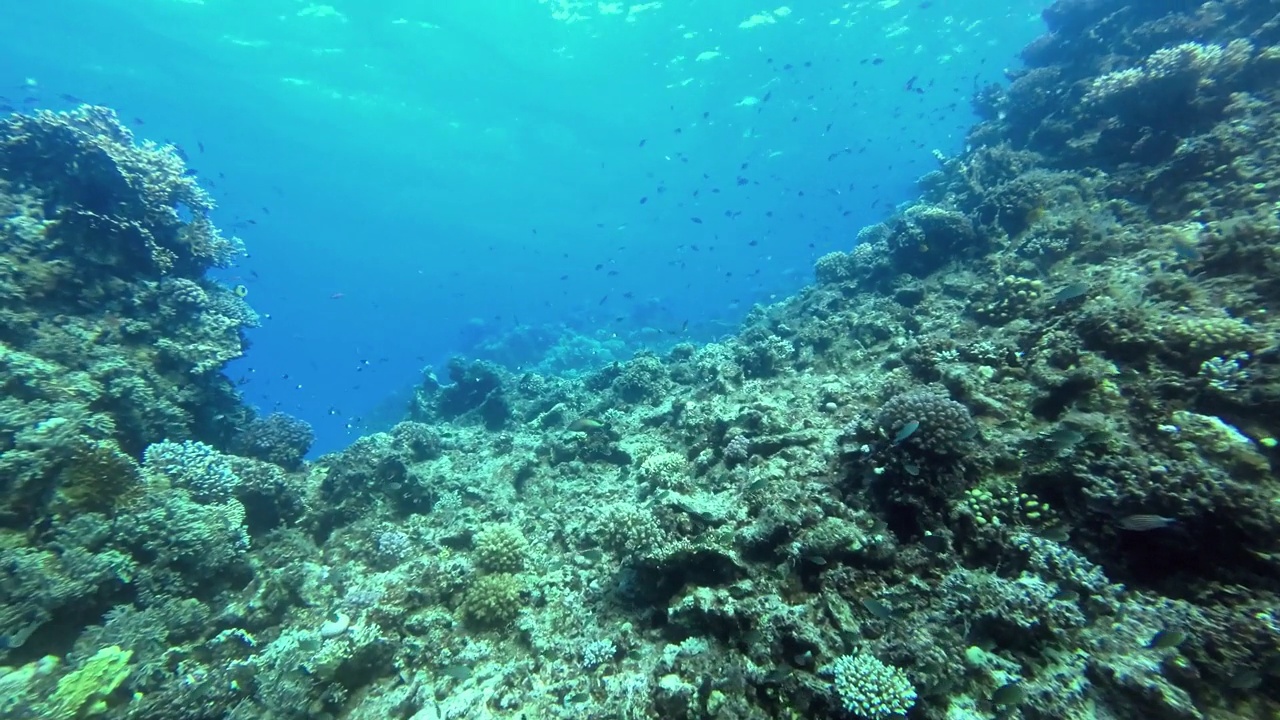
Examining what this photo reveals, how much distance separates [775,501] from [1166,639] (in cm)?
364

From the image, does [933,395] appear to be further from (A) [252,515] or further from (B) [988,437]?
(A) [252,515]

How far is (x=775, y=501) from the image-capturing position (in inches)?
268

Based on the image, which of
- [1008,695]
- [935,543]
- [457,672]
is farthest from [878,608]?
[457,672]

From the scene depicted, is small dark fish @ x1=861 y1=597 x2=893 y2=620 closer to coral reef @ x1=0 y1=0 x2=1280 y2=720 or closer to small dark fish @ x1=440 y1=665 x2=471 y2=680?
coral reef @ x1=0 y1=0 x2=1280 y2=720

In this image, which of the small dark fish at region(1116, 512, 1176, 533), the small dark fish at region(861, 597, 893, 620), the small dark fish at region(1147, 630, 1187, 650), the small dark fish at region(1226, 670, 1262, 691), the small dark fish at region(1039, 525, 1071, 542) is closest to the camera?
the small dark fish at region(1226, 670, 1262, 691)

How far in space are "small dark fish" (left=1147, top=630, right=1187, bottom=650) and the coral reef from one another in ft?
0.12

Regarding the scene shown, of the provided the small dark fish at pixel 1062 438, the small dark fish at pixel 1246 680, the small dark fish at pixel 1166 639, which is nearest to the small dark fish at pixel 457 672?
the small dark fish at pixel 1166 639

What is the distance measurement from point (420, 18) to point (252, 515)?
129 feet

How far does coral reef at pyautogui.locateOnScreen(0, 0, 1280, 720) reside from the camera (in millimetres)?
4809

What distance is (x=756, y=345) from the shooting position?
14.1m

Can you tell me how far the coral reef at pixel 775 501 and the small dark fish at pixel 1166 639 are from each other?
0.12ft

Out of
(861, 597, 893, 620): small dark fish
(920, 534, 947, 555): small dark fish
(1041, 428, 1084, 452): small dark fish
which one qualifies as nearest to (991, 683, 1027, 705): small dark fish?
(861, 597, 893, 620): small dark fish

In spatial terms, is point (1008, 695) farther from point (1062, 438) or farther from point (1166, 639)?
point (1062, 438)

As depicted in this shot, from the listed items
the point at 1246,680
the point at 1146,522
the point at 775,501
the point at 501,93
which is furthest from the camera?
the point at 501,93
